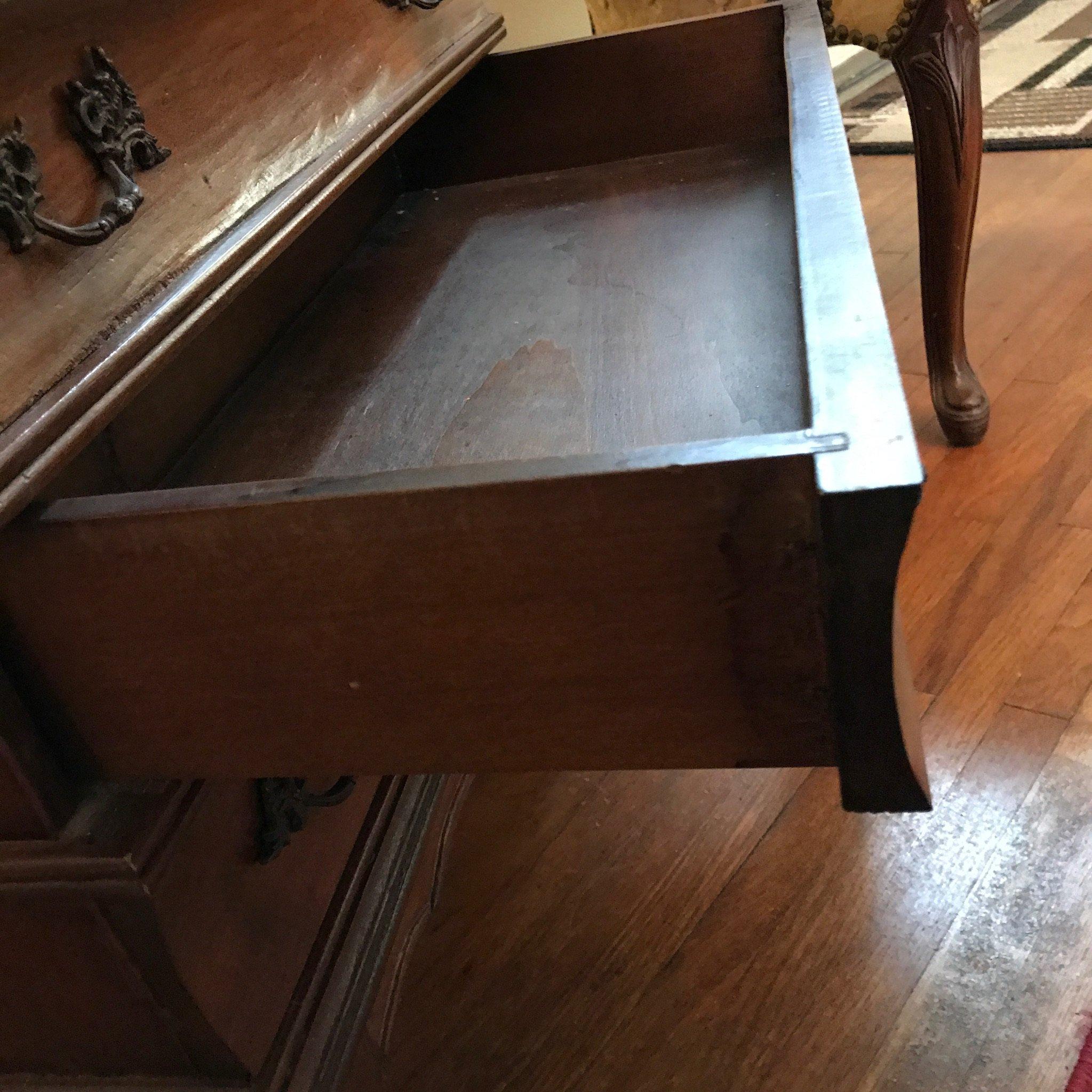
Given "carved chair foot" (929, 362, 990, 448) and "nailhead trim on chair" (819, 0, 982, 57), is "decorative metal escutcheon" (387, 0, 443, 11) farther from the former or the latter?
"carved chair foot" (929, 362, 990, 448)

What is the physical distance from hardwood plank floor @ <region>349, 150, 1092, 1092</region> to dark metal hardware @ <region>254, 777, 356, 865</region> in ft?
0.62

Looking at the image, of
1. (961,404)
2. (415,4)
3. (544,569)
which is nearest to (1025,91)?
(961,404)

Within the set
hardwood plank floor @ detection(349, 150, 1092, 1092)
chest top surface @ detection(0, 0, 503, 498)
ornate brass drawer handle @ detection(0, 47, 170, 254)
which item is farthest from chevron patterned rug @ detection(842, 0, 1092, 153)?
ornate brass drawer handle @ detection(0, 47, 170, 254)

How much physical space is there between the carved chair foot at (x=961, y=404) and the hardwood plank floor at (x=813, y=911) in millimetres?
191

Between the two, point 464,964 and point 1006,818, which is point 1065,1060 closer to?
point 1006,818

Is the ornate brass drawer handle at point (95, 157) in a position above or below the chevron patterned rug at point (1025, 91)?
above

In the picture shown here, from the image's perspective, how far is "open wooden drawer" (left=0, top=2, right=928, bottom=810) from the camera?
1.05 ft

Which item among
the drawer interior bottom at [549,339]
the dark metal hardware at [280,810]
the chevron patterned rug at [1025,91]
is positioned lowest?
the chevron patterned rug at [1025,91]

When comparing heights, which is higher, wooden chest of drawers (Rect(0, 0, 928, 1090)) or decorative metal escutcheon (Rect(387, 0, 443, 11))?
decorative metal escutcheon (Rect(387, 0, 443, 11))

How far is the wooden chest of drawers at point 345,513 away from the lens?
336mm

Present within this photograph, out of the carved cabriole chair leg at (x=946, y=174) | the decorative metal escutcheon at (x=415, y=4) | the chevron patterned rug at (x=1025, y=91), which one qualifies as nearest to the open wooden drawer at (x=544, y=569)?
the decorative metal escutcheon at (x=415, y=4)

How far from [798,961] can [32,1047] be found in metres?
0.48

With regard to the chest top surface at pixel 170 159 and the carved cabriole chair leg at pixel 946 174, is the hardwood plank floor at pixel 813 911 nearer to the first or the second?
the carved cabriole chair leg at pixel 946 174

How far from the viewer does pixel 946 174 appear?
1125mm
